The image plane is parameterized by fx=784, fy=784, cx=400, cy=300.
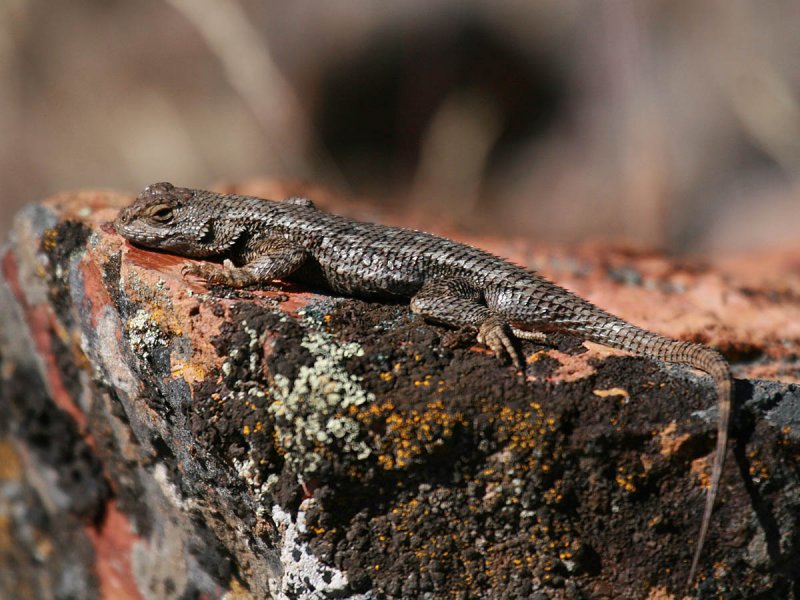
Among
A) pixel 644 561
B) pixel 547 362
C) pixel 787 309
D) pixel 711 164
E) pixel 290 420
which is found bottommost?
pixel 644 561

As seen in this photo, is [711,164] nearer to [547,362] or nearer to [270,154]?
[270,154]

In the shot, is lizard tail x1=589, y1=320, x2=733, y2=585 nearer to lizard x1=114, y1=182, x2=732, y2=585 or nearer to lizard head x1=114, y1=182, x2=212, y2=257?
lizard x1=114, y1=182, x2=732, y2=585

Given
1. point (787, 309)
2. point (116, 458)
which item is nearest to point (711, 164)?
point (787, 309)

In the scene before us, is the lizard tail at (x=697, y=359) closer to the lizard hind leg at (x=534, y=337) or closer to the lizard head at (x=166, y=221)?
the lizard hind leg at (x=534, y=337)

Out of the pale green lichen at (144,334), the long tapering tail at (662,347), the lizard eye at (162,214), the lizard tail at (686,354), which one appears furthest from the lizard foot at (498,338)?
the lizard eye at (162,214)

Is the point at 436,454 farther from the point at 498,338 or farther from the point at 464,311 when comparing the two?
the point at 464,311

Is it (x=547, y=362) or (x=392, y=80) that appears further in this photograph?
(x=392, y=80)

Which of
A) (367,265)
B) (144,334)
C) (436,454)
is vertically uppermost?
(367,265)

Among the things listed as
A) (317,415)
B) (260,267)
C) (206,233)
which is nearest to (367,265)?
(260,267)
